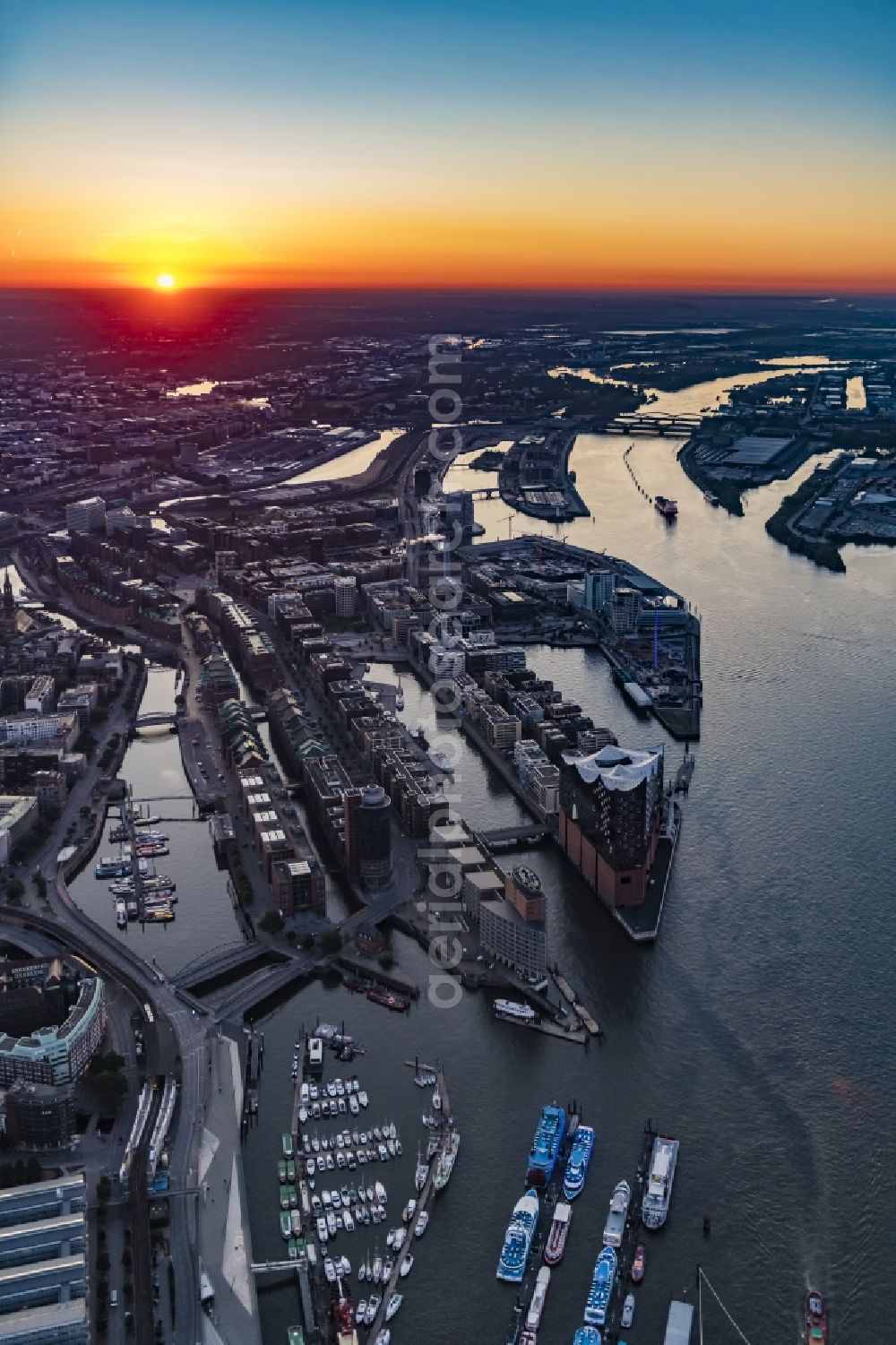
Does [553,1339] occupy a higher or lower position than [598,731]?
lower

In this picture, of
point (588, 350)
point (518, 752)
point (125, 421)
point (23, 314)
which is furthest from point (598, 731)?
point (23, 314)

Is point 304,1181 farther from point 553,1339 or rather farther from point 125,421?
point 125,421

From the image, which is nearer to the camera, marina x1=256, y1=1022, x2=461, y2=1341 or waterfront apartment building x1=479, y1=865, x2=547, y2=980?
marina x1=256, y1=1022, x2=461, y2=1341

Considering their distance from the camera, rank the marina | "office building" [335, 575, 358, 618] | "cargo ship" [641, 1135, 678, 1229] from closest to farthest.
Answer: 1. the marina
2. "cargo ship" [641, 1135, 678, 1229]
3. "office building" [335, 575, 358, 618]

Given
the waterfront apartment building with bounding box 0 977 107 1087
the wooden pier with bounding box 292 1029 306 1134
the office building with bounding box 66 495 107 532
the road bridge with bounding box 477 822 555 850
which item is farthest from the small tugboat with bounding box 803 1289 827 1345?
the office building with bounding box 66 495 107 532

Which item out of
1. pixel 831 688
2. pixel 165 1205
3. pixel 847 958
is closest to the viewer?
pixel 165 1205

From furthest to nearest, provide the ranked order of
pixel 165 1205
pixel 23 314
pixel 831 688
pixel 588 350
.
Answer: pixel 23 314, pixel 588 350, pixel 831 688, pixel 165 1205

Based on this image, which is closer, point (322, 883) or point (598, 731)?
point (322, 883)

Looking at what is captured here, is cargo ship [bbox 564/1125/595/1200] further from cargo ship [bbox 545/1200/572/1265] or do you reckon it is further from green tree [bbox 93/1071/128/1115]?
green tree [bbox 93/1071/128/1115]
